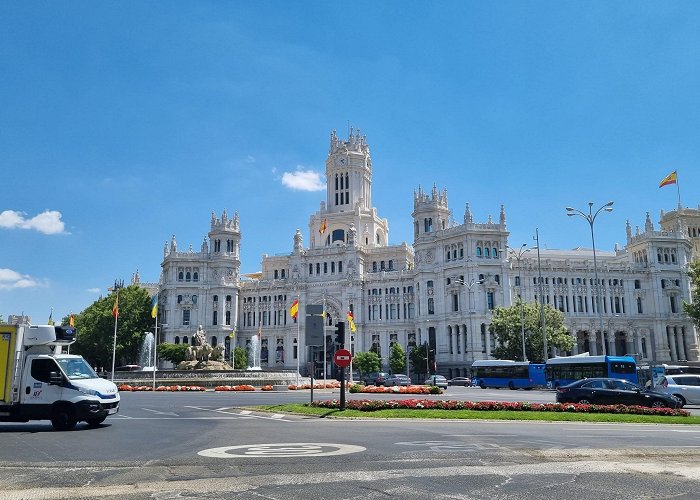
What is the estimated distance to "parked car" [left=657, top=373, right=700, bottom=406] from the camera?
34062 millimetres

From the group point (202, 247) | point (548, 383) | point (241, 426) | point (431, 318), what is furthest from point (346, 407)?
point (202, 247)

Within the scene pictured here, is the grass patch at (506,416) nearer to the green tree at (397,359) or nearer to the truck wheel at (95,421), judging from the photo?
the truck wheel at (95,421)

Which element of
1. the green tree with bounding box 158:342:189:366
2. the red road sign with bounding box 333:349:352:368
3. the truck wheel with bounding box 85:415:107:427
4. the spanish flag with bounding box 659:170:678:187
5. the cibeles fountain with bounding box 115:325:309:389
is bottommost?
the truck wheel with bounding box 85:415:107:427

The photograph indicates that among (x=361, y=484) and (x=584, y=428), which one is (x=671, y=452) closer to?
(x=584, y=428)

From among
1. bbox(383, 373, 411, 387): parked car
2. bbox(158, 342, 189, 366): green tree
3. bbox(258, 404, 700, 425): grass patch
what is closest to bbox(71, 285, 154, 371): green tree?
bbox(158, 342, 189, 366): green tree

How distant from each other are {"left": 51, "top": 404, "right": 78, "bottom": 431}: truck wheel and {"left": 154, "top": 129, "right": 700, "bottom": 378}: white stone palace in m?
78.9

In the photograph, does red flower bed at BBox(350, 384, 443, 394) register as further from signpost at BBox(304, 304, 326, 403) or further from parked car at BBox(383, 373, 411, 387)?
signpost at BBox(304, 304, 326, 403)

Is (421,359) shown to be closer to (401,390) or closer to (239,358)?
(239,358)

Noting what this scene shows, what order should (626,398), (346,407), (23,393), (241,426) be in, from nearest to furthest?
(23,393), (241,426), (346,407), (626,398)

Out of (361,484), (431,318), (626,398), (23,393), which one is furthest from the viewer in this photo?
(431,318)

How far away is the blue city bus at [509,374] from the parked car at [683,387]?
24528 mm

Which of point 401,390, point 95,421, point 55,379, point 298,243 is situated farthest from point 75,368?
point 298,243

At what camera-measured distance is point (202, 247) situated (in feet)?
383

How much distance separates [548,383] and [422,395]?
18.8 m
